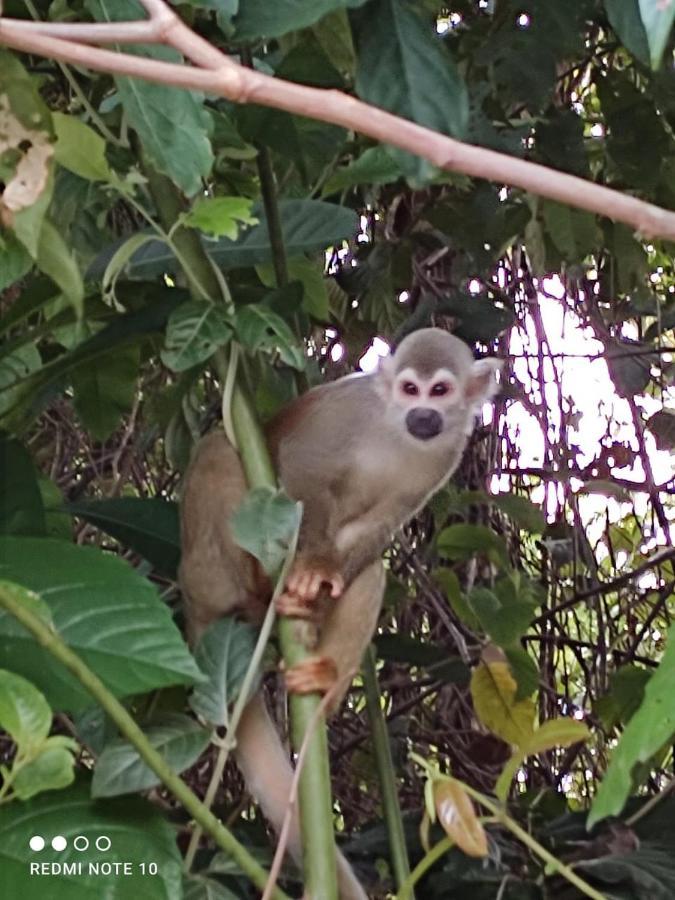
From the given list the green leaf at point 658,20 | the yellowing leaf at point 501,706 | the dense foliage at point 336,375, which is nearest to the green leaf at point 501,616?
the dense foliage at point 336,375

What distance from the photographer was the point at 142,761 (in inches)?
55.0

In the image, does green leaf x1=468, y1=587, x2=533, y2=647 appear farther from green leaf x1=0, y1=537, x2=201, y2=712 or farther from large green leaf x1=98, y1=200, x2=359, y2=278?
green leaf x1=0, y1=537, x2=201, y2=712

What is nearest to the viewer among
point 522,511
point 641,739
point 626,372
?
point 641,739

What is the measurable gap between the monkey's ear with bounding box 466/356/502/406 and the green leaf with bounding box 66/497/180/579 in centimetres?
96

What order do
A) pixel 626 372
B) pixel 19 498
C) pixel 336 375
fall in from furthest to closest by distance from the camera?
pixel 336 375
pixel 626 372
pixel 19 498

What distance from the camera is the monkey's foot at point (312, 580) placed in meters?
2.09

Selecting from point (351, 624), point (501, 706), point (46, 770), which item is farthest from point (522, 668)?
point (46, 770)

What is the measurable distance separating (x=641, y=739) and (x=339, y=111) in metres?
0.55

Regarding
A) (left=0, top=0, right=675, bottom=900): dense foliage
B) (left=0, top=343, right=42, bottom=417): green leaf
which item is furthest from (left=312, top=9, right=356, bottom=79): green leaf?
(left=0, top=343, right=42, bottom=417): green leaf

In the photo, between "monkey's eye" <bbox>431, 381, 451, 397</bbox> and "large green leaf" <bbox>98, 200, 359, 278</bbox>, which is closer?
"large green leaf" <bbox>98, 200, 359, 278</bbox>

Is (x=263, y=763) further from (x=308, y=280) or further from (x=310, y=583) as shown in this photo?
(x=308, y=280)

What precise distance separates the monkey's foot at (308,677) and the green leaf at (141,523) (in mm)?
425

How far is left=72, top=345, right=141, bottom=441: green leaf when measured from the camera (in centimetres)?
222

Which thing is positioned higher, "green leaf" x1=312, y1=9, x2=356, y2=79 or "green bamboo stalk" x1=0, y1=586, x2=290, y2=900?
"green leaf" x1=312, y1=9, x2=356, y2=79
